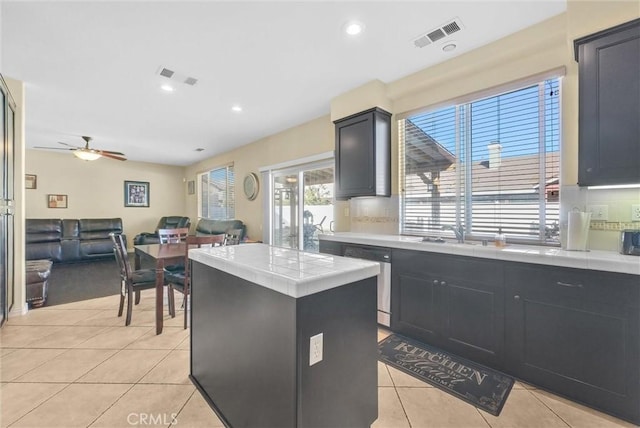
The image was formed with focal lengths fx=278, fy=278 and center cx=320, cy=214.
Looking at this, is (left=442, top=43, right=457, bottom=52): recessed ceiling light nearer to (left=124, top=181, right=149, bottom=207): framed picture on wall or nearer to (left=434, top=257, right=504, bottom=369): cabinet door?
(left=434, top=257, right=504, bottom=369): cabinet door

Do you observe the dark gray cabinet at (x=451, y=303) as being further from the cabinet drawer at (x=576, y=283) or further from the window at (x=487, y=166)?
the window at (x=487, y=166)

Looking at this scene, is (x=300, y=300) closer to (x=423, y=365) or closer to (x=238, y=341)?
(x=238, y=341)

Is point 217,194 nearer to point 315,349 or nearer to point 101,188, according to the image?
point 101,188

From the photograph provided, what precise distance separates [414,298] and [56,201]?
857 cm

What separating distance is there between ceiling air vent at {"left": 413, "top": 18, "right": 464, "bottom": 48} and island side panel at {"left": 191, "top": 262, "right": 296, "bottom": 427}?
2412mm

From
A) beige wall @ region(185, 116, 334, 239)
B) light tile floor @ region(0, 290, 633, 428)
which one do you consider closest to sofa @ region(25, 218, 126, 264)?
beige wall @ region(185, 116, 334, 239)

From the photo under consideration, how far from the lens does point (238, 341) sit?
56.1 inches

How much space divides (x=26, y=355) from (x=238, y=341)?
221cm

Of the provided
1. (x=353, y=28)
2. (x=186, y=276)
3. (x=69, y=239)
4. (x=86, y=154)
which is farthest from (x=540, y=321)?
(x=69, y=239)

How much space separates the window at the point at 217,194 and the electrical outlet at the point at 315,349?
5646 mm

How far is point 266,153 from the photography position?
17.7 ft

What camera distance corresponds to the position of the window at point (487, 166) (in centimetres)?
232

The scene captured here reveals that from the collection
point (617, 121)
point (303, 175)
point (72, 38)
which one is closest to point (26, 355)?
point (72, 38)

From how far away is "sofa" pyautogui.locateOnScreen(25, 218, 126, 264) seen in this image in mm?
5887
